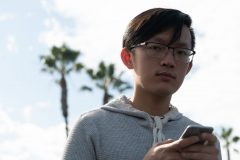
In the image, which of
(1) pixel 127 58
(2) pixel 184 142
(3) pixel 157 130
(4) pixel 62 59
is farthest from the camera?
(4) pixel 62 59

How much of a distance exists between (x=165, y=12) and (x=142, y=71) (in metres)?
0.55

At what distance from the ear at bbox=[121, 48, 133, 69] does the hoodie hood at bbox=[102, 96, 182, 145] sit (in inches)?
11.7

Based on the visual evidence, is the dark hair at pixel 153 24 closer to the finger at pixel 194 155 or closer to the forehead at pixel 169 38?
the forehead at pixel 169 38

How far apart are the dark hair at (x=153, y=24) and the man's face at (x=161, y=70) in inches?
1.8

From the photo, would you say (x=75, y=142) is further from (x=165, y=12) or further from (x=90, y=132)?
(x=165, y=12)

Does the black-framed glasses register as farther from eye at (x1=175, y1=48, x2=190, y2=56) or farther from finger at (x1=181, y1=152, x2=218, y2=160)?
finger at (x1=181, y1=152, x2=218, y2=160)

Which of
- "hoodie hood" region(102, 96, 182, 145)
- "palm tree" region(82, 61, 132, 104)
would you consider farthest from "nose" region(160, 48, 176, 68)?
"palm tree" region(82, 61, 132, 104)

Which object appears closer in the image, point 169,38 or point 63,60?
point 169,38

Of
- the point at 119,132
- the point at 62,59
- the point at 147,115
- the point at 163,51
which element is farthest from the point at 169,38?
the point at 62,59

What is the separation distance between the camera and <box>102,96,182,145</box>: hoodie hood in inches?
132

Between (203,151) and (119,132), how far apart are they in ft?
2.88

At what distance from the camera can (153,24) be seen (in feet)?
11.0

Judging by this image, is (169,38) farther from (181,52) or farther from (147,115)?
(147,115)

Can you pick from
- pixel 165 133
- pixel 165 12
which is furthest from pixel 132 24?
pixel 165 133
